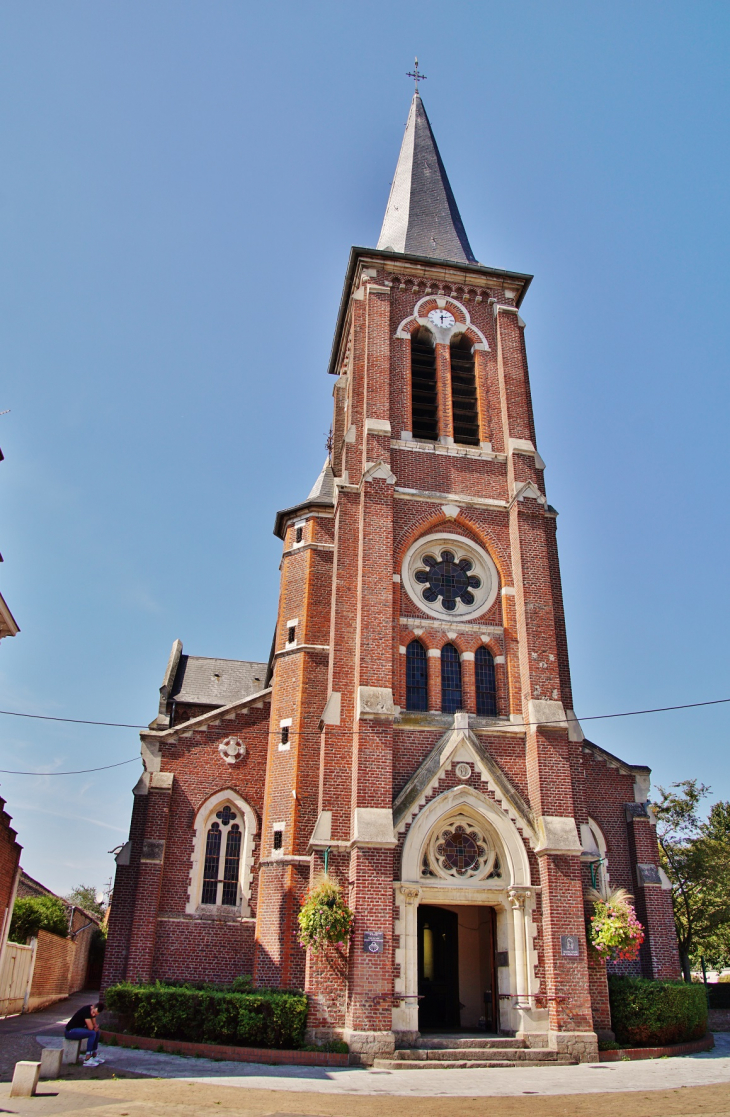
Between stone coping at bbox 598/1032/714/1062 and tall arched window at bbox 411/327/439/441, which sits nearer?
stone coping at bbox 598/1032/714/1062

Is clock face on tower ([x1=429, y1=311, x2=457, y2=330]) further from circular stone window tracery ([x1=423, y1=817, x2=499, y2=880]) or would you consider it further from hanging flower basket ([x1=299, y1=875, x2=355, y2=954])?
hanging flower basket ([x1=299, y1=875, x2=355, y2=954])

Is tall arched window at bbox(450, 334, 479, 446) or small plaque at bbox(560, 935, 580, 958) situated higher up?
tall arched window at bbox(450, 334, 479, 446)

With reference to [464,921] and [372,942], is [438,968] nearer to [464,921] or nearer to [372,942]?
[464,921]

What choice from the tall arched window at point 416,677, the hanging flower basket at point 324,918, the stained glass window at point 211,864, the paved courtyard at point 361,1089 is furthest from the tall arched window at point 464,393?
the paved courtyard at point 361,1089

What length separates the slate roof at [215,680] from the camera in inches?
1302

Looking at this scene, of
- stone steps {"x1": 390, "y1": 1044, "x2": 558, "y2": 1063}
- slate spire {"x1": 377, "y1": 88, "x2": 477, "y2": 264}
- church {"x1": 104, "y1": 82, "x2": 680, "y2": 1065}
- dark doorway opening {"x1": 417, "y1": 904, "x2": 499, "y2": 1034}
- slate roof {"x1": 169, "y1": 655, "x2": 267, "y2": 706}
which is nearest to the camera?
stone steps {"x1": 390, "y1": 1044, "x2": 558, "y2": 1063}

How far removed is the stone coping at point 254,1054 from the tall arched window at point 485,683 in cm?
857

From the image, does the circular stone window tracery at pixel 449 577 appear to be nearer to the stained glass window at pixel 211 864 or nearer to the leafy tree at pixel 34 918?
the stained glass window at pixel 211 864

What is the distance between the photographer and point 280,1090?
12.6m

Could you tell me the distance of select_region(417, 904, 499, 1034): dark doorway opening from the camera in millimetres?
19438

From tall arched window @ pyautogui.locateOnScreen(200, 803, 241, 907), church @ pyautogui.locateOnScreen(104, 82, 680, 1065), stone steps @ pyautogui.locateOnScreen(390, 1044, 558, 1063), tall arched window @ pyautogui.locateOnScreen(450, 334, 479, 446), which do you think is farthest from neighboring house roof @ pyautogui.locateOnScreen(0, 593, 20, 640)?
tall arched window @ pyautogui.locateOnScreen(450, 334, 479, 446)

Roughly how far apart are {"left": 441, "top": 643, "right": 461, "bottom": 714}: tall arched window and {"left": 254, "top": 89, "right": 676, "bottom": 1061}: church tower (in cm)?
7

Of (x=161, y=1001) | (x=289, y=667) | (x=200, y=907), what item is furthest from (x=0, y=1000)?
(x=289, y=667)

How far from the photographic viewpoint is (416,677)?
21016 mm
